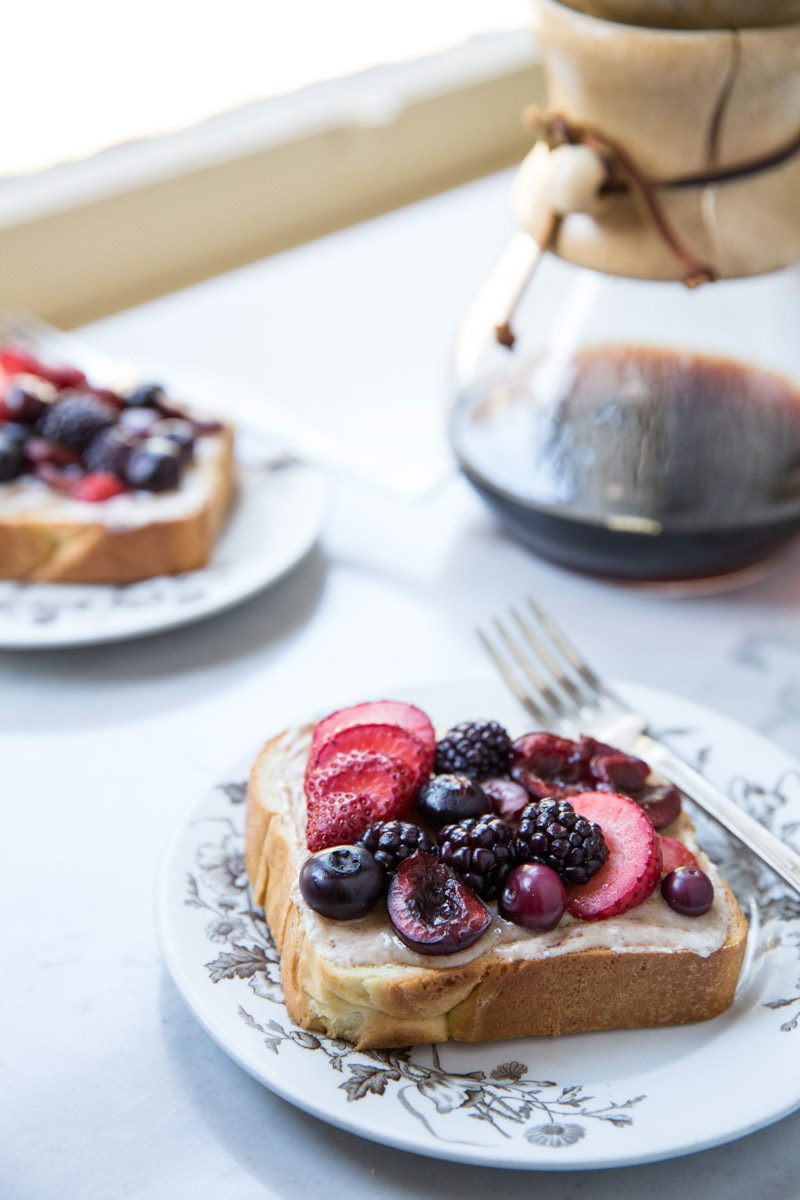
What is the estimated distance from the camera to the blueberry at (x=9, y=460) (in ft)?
4.42

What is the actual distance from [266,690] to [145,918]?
1.00 feet

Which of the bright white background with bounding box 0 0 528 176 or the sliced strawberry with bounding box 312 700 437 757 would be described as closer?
the sliced strawberry with bounding box 312 700 437 757

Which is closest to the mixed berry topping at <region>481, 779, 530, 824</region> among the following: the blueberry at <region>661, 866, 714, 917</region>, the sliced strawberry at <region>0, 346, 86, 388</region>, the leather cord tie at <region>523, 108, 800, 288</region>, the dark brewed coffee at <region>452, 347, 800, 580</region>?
the blueberry at <region>661, 866, 714, 917</region>

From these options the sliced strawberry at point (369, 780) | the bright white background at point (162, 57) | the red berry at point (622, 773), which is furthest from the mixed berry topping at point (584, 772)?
the bright white background at point (162, 57)

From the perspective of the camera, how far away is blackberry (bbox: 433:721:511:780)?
0.89 metres

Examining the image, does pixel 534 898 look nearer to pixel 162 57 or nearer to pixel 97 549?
pixel 97 549

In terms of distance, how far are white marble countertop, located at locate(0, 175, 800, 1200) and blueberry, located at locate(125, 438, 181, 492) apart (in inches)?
6.7

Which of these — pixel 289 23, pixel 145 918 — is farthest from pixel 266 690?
pixel 289 23

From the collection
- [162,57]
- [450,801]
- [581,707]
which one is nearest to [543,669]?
[581,707]

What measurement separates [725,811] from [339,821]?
291 millimetres

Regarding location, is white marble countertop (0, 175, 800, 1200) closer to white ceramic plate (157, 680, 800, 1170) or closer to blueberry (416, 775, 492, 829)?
white ceramic plate (157, 680, 800, 1170)

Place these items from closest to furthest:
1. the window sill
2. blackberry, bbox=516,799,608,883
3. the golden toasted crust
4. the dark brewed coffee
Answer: blackberry, bbox=516,799,608,883, the dark brewed coffee, the golden toasted crust, the window sill

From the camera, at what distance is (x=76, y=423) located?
1367 mm

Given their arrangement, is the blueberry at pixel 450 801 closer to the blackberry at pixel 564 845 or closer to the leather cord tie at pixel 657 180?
the blackberry at pixel 564 845
